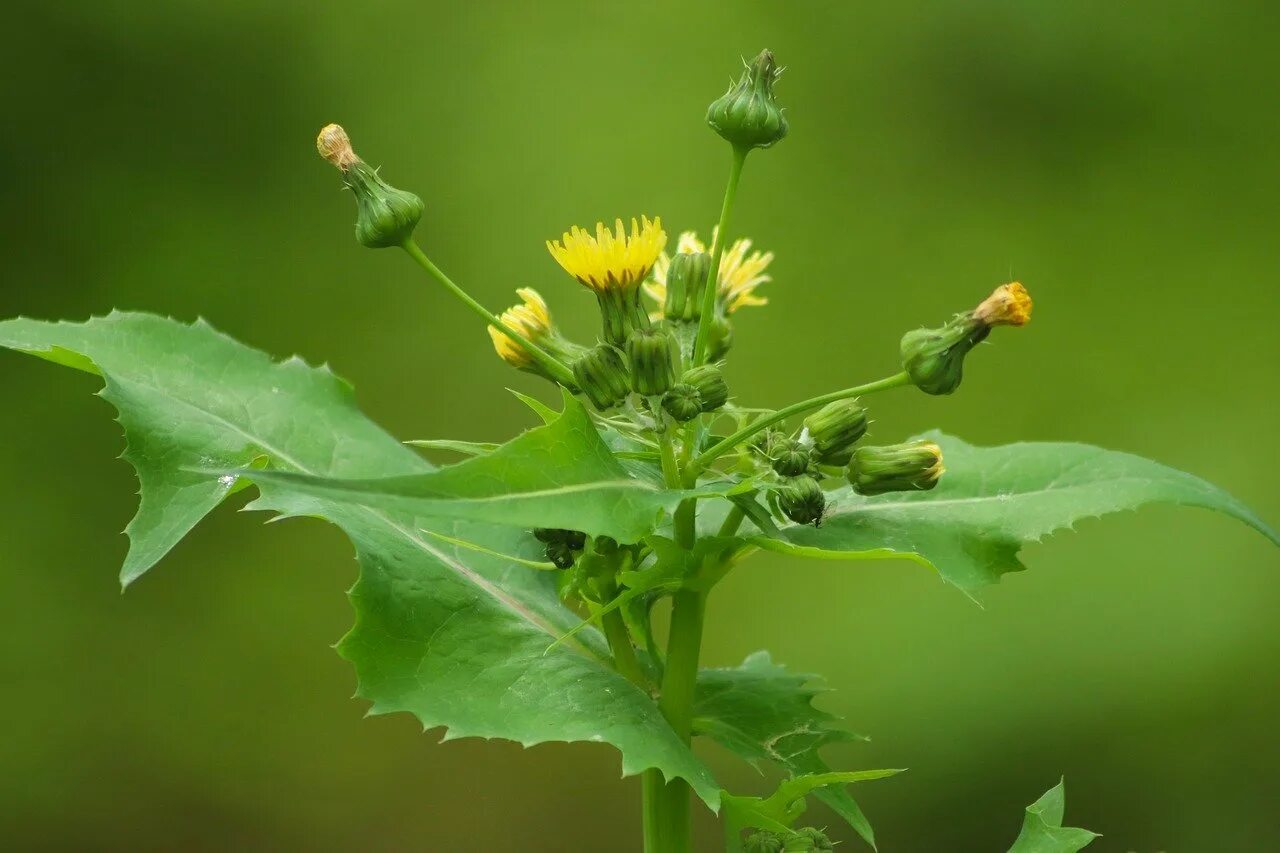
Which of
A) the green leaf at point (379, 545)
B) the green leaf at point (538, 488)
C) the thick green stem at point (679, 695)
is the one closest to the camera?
the green leaf at point (538, 488)

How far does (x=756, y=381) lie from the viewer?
3326 millimetres

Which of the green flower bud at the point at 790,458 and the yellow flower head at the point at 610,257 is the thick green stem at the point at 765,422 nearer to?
the green flower bud at the point at 790,458

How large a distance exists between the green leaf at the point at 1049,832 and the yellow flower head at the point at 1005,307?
339 millimetres

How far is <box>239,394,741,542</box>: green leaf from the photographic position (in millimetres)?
751

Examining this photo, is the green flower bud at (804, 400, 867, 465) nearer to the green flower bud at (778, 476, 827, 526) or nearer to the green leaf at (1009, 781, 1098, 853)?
the green flower bud at (778, 476, 827, 526)

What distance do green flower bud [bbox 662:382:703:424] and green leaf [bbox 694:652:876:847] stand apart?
0.25 m

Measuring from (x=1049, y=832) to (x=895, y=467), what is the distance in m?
0.32

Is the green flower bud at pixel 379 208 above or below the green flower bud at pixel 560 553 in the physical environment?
above

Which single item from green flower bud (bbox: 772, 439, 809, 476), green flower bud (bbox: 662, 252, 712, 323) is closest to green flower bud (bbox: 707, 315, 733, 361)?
green flower bud (bbox: 662, 252, 712, 323)

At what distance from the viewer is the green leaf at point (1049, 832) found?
41.2 inches

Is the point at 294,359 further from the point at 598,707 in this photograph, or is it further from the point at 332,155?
the point at 598,707

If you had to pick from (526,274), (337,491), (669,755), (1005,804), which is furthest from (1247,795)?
(337,491)

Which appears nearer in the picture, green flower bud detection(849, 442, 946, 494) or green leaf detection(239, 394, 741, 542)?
green leaf detection(239, 394, 741, 542)

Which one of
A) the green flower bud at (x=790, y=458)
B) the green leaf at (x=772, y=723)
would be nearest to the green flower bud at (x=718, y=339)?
the green flower bud at (x=790, y=458)
